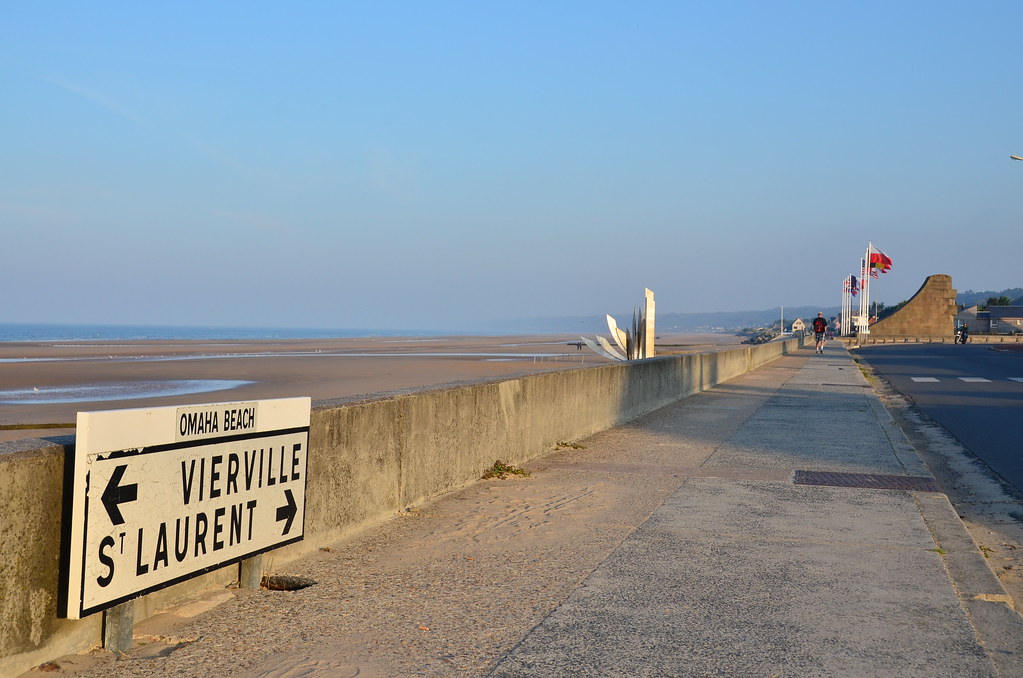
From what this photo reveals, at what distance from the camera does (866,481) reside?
895 cm

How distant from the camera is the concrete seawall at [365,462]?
143 inches

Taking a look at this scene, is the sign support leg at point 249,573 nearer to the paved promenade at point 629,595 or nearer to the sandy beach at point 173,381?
the paved promenade at point 629,595

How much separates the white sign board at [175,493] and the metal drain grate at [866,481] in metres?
5.47

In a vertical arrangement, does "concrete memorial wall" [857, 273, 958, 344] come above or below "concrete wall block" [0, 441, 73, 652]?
above

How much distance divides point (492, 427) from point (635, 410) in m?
6.21

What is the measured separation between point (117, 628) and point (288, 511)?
1.25 metres

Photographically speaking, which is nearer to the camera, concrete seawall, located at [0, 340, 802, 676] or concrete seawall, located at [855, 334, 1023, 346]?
concrete seawall, located at [0, 340, 802, 676]

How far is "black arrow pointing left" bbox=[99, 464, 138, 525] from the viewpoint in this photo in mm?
3770

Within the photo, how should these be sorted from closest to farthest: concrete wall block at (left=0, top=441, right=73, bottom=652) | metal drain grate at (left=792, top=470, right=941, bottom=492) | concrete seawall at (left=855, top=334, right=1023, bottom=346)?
concrete wall block at (left=0, top=441, right=73, bottom=652) → metal drain grate at (left=792, top=470, right=941, bottom=492) → concrete seawall at (left=855, top=334, right=1023, bottom=346)

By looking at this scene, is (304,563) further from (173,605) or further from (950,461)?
(950,461)

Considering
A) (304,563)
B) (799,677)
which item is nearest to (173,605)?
(304,563)

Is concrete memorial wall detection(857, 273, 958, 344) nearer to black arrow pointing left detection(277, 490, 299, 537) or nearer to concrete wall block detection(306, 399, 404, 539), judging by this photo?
concrete wall block detection(306, 399, 404, 539)

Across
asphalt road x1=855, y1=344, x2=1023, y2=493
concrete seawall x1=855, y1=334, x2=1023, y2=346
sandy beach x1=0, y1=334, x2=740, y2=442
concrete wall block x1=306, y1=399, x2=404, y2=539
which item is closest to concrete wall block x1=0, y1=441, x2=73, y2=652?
concrete wall block x1=306, y1=399, x2=404, y2=539

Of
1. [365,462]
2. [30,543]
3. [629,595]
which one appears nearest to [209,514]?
[30,543]
